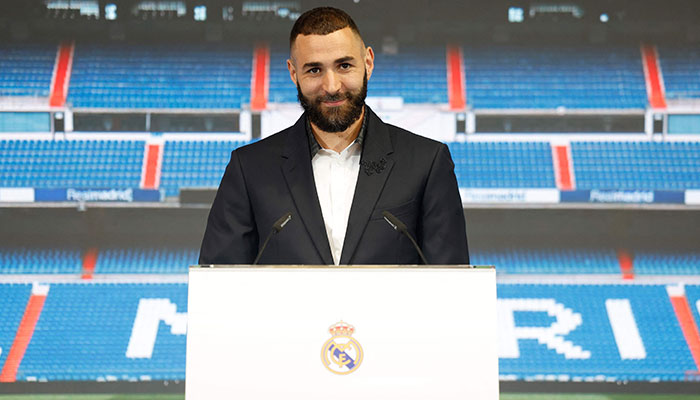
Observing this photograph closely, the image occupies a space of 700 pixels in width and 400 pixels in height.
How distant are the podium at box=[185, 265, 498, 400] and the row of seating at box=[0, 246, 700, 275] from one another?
6682mm

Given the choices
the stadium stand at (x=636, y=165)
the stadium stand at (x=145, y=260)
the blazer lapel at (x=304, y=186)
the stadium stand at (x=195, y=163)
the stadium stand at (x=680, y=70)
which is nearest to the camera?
the blazer lapel at (x=304, y=186)

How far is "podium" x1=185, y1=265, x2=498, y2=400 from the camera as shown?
1.19 meters

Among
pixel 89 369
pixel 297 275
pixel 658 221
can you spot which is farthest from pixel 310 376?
pixel 658 221

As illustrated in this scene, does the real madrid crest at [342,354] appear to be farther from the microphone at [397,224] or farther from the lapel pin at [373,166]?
the lapel pin at [373,166]

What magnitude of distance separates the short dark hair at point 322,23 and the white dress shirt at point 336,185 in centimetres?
27

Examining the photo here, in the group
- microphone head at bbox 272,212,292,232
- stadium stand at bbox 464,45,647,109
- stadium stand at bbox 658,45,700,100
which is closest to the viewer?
microphone head at bbox 272,212,292,232

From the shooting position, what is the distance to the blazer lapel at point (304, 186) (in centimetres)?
157

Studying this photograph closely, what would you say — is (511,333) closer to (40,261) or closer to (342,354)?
(40,261)

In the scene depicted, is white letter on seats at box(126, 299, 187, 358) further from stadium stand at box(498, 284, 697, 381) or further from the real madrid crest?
the real madrid crest

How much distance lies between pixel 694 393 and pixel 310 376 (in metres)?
6.90

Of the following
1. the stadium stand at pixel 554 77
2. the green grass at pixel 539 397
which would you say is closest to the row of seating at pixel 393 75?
the stadium stand at pixel 554 77

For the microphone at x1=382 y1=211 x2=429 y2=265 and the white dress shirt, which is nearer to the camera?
the microphone at x1=382 y1=211 x2=429 y2=265

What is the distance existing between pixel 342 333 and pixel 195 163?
23.4ft

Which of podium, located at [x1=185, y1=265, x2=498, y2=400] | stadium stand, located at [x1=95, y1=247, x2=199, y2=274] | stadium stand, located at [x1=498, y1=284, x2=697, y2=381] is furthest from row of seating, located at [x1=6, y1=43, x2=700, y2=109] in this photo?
podium, located at [x1=185, y1=265, x2=498, y2=400]
